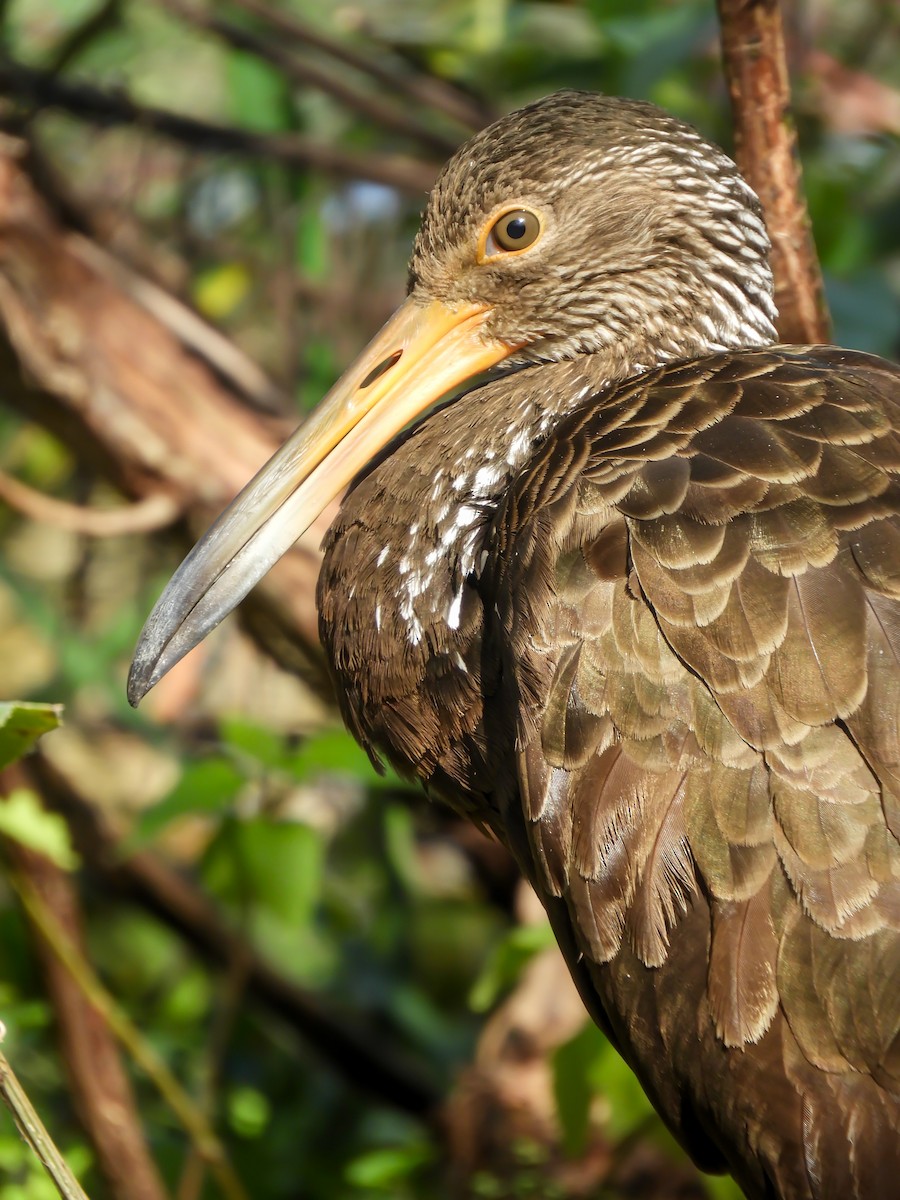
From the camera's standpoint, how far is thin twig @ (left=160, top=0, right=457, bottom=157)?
14.3 ft

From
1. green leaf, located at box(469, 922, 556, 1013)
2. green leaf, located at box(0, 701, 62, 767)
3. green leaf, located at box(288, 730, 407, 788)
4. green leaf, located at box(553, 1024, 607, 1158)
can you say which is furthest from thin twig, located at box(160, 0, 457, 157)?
green leaf, located at box(0, 701, 62, 767)

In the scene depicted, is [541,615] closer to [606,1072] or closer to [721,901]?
[721,901]

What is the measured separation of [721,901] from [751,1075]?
9.5 inches

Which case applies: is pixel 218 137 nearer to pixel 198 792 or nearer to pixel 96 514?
pixel 96 514

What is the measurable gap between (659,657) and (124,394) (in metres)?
2.13

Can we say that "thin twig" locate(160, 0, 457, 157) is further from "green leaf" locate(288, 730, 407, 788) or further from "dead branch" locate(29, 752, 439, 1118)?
"green leaf" locate(288, 730, 407, 788)

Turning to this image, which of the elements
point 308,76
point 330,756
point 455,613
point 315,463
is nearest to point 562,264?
point 315,463

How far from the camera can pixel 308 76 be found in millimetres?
4418

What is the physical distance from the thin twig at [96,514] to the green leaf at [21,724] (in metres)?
1.99

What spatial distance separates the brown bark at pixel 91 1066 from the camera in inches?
136

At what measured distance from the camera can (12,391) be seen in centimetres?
402

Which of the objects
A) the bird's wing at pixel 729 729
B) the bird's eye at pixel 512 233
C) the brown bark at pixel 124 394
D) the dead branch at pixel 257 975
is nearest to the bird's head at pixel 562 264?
the bird's eye at pixel 512 233

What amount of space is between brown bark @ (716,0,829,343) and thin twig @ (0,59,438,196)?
4.87 feet

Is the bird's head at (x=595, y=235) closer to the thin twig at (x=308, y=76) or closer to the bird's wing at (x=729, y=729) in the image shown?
the bird's wing at (x=729, y=729)
